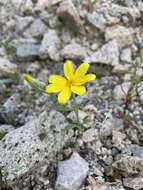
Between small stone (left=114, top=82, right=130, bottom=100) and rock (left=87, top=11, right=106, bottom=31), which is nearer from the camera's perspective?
small stone (left=114, top=82, right=130, bottom=100)

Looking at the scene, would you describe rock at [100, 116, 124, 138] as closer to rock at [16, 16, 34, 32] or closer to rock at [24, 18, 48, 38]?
rock at [24, 18, 48, 38]

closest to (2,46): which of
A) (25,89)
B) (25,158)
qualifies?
(25,89)

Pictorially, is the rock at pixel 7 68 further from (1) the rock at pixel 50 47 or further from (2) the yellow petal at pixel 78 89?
(2) the yellow petal at pixel 78 89

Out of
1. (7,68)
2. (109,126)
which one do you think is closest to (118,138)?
(109,126)

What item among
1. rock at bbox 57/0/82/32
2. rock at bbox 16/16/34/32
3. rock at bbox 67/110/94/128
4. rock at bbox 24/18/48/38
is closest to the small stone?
rock at bbox 67/110/94/128

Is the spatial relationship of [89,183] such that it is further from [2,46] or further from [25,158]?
[2,46]
